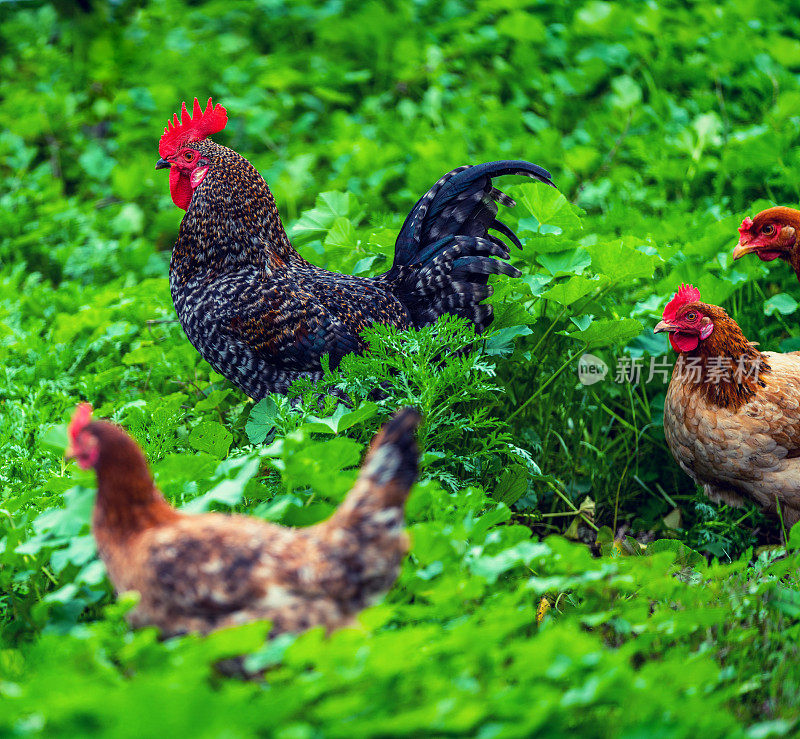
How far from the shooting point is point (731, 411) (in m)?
3.26

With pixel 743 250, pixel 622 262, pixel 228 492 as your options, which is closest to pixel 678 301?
pixel 622 262

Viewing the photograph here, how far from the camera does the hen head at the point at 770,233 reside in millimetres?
3693

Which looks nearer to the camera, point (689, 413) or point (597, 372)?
point (689, 413)

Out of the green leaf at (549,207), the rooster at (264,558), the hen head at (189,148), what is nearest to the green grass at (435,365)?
the green leaf at (549,207)

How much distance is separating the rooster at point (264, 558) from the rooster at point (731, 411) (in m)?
1.73

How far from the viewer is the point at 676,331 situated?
3.34 m

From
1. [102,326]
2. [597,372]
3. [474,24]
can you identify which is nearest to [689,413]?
[597,372]

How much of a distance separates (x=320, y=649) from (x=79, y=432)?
0.96m

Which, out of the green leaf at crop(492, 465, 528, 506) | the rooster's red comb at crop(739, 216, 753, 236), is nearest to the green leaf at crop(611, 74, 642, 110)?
the rooster's red comb at crop(739, 216, 753, 236)

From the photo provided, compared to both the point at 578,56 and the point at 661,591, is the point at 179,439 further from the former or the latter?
the point at 578,56

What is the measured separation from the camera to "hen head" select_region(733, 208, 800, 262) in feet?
12.1

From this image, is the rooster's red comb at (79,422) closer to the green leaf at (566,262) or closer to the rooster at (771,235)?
the green leaf at (566,262)

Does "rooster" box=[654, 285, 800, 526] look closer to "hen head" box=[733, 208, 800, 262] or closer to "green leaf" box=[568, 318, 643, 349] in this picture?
"green leaf" box=[568, 318, 643, 349]
